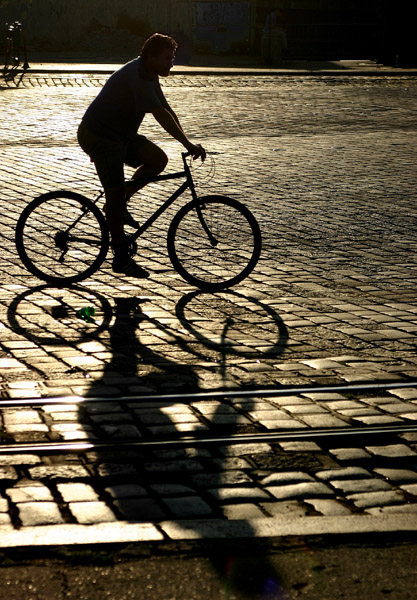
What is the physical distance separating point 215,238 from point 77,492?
4085 millimetres

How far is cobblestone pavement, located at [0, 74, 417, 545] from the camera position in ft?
14.5

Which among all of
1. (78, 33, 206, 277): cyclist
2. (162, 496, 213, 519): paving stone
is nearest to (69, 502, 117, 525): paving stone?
(162, 496, 213, 519): paving stone

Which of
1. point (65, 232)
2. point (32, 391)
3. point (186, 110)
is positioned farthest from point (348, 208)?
point (186, 110)

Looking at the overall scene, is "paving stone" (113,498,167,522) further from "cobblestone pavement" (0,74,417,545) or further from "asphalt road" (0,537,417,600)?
"asphalt road" (0,537,417,600)

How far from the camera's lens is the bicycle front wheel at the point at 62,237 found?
8078 millimetres

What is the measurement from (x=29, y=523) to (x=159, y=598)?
75 cm

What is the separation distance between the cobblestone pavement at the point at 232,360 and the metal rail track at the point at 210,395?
40 millimetres

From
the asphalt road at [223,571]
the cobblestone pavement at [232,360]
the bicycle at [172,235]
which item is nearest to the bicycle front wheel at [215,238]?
the bicycle at [172,235]

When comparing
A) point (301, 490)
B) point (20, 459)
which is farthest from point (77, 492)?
point (301, 490)

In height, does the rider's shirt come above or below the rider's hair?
below

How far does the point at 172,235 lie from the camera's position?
26.7ft

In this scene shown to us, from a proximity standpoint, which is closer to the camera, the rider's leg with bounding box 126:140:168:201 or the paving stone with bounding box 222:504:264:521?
the paving stone with bounding box 222:504:264:521

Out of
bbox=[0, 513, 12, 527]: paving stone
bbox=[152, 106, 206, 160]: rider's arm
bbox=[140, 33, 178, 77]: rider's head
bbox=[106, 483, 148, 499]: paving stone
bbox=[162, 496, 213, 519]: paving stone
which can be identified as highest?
bbox=[140, 33, 178, 77]: rider's head

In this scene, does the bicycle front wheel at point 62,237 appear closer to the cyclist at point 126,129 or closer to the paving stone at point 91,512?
the cyclist at point 126,129
